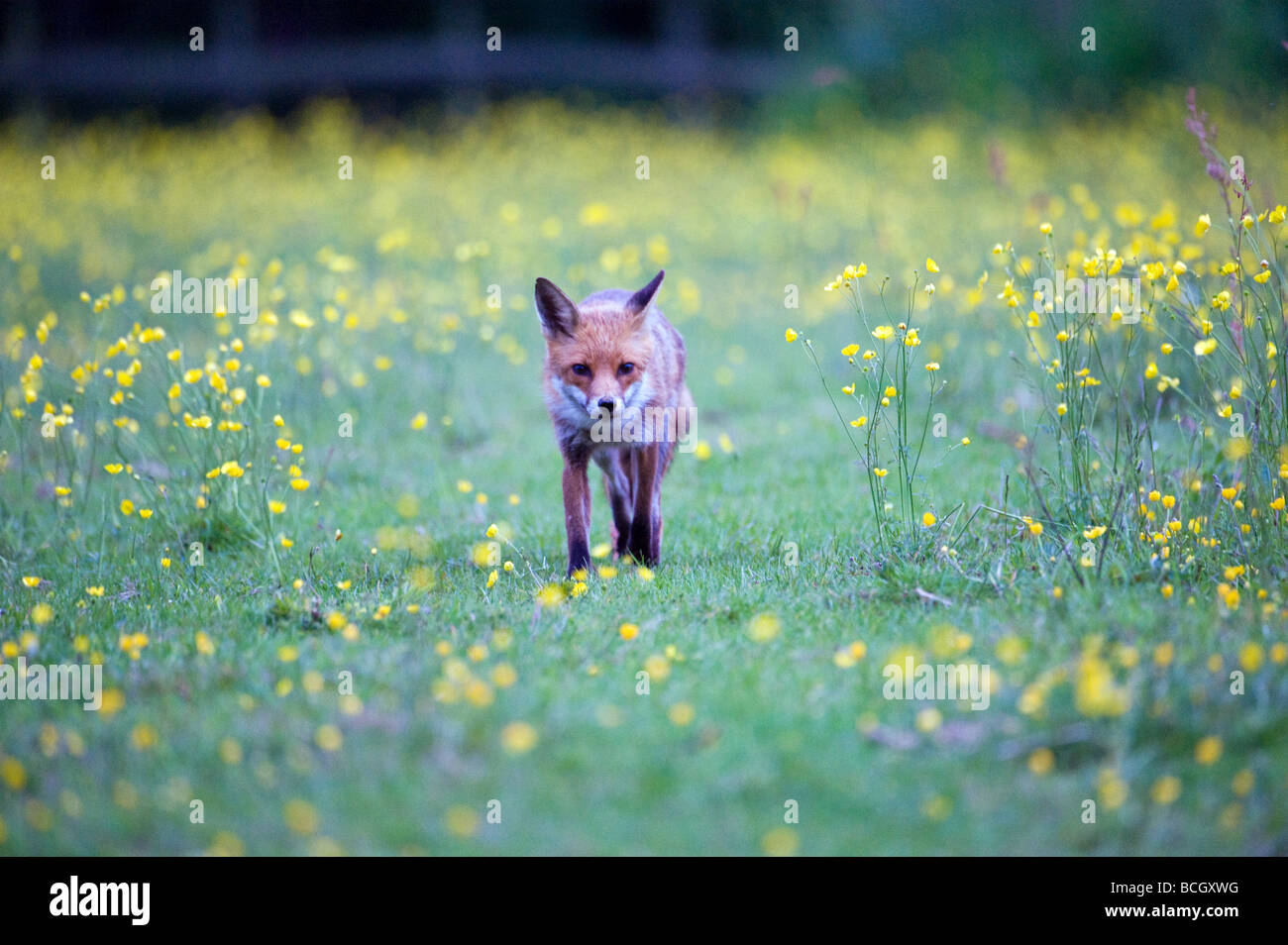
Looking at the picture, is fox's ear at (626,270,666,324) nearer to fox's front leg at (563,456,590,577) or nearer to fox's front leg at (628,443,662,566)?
fox's front leg at (628,443,662,566)

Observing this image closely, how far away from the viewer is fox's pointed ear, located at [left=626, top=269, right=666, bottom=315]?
5230 mm

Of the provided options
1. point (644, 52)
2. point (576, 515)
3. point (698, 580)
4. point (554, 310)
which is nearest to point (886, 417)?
point (698, 580)

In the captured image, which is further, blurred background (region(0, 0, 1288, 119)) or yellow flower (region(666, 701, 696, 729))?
blurred background (region(0, 0, 1288, 119))

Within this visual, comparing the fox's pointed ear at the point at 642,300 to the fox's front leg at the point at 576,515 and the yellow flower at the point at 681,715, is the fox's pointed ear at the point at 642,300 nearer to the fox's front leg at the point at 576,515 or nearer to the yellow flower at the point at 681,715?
the fox's front leg at the point at 576,515

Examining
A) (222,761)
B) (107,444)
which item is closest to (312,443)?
(107,444)

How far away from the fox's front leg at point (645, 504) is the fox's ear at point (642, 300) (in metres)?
0.66

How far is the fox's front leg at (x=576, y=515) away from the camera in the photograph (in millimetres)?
Answer: 5113

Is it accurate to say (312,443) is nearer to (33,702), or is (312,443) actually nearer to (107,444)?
(107,444)

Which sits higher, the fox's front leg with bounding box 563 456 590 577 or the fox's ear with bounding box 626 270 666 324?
the fox's ear with bounding box 626 270 666 324

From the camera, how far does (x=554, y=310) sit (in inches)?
204

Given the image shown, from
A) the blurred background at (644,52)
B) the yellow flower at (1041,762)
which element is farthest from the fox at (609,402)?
the blurred background at (644,52)

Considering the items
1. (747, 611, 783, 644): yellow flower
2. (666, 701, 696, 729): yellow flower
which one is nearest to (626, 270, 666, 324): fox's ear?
(747, 611, 783, 644): yellow flower

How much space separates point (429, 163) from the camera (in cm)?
1700

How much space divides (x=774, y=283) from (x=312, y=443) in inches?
225
